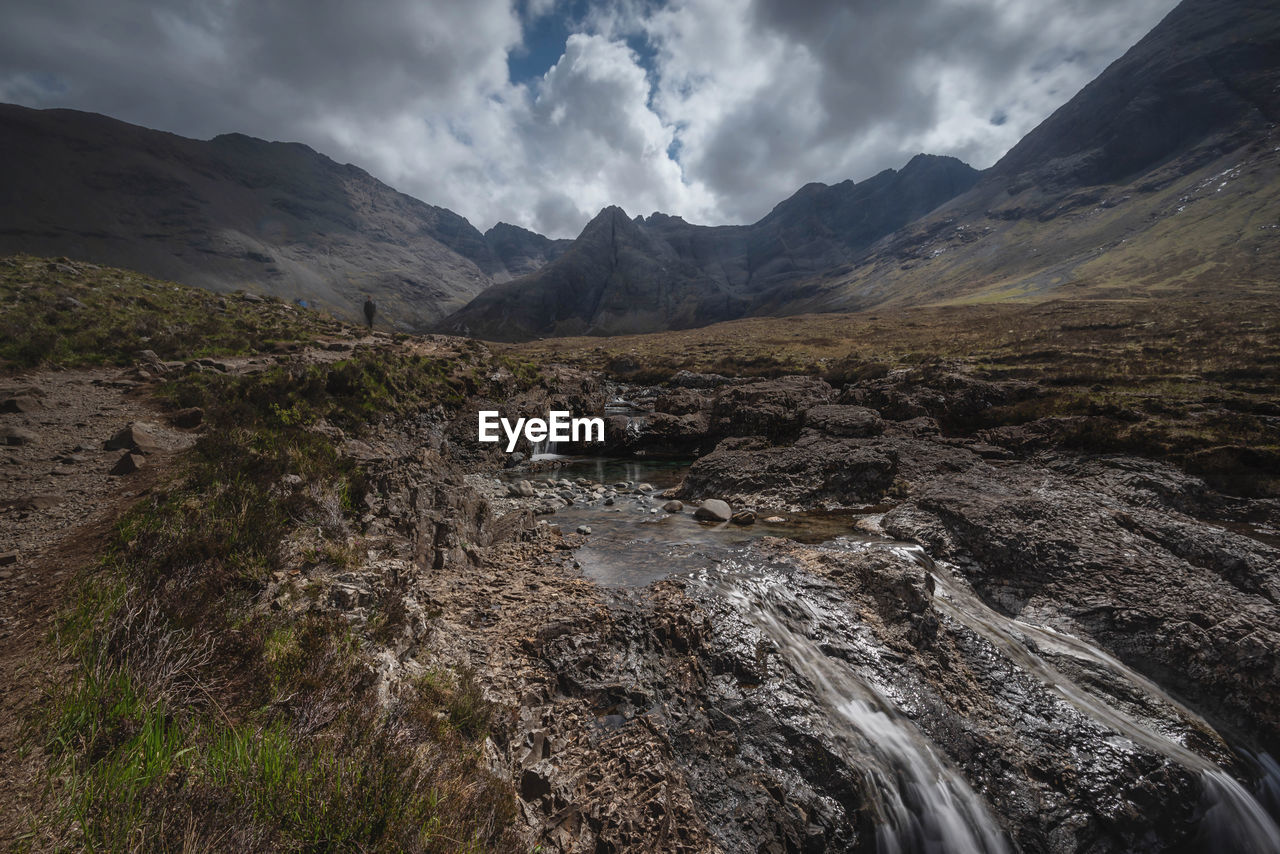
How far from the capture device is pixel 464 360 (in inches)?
1136

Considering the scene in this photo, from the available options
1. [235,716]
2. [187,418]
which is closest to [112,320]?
[187,418]

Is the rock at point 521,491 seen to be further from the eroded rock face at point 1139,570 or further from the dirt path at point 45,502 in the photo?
the eroded rock face at point 1139,570

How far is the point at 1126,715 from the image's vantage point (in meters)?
7.94

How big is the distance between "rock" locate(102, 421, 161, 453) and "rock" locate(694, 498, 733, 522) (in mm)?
13313

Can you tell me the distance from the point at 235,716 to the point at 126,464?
7880 mm

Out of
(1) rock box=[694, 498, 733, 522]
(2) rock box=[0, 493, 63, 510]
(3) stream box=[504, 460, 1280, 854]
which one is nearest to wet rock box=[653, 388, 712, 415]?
(1) rock box=[694, 498, 733, 522]

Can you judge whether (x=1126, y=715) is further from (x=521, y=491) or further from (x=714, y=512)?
(x=521, y=491)

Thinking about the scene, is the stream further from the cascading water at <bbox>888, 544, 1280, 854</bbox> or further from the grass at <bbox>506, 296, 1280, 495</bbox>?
the grass at <bbox>506, 296, 1280, 495</bbox>

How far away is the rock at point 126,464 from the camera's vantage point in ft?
26.9

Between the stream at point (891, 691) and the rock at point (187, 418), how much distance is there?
10292 millimetres

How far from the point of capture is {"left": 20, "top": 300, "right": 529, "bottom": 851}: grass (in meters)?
Result: 2.76

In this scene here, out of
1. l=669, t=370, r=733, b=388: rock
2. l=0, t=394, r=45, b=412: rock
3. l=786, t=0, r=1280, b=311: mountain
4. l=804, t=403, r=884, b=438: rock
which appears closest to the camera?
l=0, t=394, r=45, b=412: rock

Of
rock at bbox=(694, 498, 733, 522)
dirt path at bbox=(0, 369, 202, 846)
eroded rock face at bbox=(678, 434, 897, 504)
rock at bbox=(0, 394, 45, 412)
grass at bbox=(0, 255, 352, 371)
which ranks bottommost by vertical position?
rock at bbox=(694, 498, 733, 522)

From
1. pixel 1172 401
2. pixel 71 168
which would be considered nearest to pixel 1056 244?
pixel 1172 401
